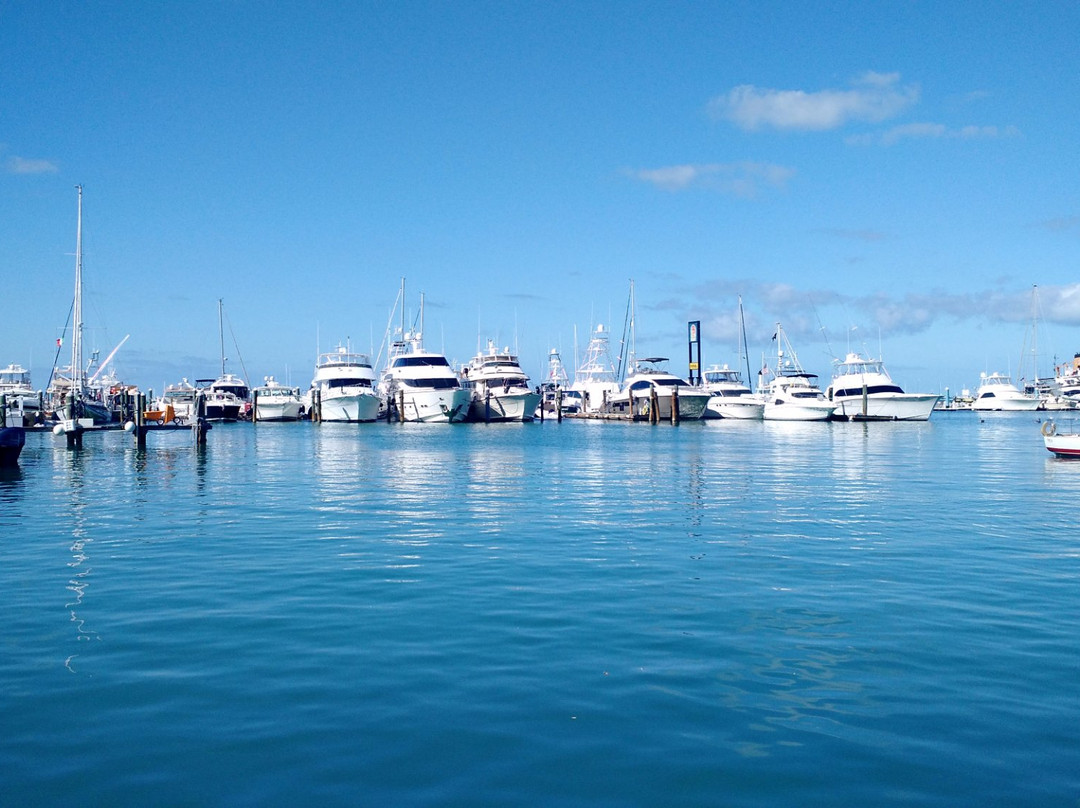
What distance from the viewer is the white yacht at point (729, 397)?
100m

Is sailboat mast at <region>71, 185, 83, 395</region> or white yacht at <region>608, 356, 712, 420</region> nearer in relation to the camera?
sailboat mast at <region>71, 185, 83, 395</region>

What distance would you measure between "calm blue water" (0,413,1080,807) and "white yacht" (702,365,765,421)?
7825cm

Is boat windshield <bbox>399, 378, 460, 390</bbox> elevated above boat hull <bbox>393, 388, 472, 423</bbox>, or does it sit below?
above

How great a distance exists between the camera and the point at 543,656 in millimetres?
9641

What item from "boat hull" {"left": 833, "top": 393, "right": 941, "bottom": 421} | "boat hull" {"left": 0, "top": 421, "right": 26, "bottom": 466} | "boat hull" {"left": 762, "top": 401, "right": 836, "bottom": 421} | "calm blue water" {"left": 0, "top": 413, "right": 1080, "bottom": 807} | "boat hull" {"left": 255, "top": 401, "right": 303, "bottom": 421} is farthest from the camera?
"boat hull" {"left": 255, "top": 401, "right": 303, "bottom": 421}

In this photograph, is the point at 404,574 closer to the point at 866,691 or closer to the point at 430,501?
the point at 866,691

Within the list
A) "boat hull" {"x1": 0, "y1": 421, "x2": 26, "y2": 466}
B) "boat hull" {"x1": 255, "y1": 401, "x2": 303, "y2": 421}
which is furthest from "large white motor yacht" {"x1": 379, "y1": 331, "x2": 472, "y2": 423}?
"boat hull" {"x1": 0, "y1": 421, "x2": 26, "y2": 466}

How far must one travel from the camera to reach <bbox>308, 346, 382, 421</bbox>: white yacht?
94500mm

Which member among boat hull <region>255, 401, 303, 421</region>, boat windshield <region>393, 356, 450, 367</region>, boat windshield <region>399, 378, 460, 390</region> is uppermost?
boat windshield <region>393, 356, 450, 367</region>

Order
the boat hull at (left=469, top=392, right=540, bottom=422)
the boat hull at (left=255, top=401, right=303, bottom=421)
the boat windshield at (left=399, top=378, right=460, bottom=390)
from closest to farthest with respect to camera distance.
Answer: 1. the boat windshield at (left=399, top=378, right=460, bottom=390)
2. the boat hull at (left=469, top=392, right=540, bottom=422)
3. the boat hull at (left=255, top=401, right=303, bottom=421)

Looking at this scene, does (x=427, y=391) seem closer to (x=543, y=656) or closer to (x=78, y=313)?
(x=78, y=313)

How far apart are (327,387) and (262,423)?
15.9 m

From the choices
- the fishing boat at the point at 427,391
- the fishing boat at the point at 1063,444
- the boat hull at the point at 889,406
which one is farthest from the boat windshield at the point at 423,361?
the fishing boat at the point at 1063,444

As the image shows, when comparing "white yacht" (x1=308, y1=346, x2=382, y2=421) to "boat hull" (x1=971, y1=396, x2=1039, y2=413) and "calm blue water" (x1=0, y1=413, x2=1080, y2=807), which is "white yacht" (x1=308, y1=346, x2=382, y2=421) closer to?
"calm blue water" (x1=0, y1=413, x2=1080, y2=807)
